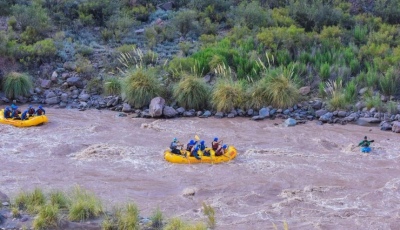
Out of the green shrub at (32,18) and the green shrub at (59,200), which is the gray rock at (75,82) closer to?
the green shrub at (32,18)

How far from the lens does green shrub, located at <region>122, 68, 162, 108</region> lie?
19.3 metres

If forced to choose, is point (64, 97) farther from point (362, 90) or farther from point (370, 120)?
point (370, 120)

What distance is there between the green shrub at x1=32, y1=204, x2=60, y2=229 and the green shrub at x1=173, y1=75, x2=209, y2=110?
9.46 meters

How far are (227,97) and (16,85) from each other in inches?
264

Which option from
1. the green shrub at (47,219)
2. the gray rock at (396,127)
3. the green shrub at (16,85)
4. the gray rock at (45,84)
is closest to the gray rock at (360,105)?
the gray rock at (396,127)

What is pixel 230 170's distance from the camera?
14039 millimetres

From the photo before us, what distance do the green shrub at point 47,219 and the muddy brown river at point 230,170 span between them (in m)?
1.85

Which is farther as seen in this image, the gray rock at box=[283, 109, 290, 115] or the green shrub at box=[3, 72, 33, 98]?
the green shrub at box=[3, 72, 33, 98]

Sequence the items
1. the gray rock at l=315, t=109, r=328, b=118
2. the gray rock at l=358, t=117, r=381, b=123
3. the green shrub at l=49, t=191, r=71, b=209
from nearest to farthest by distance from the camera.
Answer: the green shrub at l=49, t=191, r=71, b=209 → the gray rock at l=358, t=117, r=381, b=123 → the gray rock at l=315, t=109, r=328, b=118

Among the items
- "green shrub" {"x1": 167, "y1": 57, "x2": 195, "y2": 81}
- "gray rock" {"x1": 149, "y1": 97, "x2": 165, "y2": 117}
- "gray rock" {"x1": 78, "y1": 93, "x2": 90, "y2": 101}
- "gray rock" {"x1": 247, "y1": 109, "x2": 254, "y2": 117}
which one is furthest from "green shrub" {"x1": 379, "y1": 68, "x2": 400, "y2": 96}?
"gray rock" {"x1": 78, "y1": 93, "x2": 90, "y2": 101}

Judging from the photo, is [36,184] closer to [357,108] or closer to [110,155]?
[110,155]

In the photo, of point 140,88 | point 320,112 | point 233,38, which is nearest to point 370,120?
point 320,112

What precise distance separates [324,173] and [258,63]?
772 cm

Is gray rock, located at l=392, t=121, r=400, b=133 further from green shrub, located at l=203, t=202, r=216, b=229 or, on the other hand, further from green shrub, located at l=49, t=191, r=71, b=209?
green shrub, located at l=49, t=191, r=71, b=209
